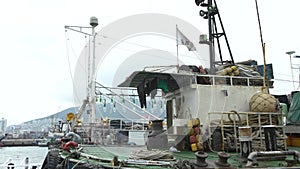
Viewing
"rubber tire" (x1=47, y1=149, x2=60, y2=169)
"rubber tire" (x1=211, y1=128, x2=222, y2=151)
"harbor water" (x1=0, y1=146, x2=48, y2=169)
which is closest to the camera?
"rubber tire" (x1=211, y1=128, x2=222, y2=151)

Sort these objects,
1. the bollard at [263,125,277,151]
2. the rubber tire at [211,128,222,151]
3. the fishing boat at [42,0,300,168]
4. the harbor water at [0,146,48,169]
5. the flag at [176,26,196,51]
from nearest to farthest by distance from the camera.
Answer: the bollard at [263,125,277,151] → the fishing boat at [42,0,300,168] → the rubber tire at [211,128,222,151] → the flag at [176,26,196,51] → the harbor water at [0,146,48,169]

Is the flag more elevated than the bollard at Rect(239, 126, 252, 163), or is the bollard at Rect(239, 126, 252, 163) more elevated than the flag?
the flag

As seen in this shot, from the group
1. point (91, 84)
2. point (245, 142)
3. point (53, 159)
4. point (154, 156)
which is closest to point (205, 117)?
point (245, 142)

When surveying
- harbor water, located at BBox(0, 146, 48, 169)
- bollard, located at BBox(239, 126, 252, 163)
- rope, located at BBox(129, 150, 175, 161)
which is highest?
bollard, located at BBox(239, 126, 252, 163)

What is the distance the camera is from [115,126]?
17375mm

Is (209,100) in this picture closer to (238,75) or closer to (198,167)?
(238,75)

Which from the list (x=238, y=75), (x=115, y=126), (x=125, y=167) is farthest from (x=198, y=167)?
(x=115, y=126)

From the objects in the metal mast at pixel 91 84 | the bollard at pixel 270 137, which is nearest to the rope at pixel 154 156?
the bollard at pixel 270 137

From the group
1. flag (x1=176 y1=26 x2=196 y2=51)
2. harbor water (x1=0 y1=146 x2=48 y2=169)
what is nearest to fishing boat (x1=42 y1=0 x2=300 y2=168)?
flag (x1=176 y1=26 x2=196 y2=51)

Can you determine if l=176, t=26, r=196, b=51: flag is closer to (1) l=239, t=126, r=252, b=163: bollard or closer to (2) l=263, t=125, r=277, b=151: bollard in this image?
(2) l=263, t=125, r=277, b=151: bollard

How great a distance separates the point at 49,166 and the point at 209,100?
18.8ft

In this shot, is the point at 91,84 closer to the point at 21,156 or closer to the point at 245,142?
the point at 245,142

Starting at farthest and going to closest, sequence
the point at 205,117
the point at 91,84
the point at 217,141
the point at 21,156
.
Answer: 1. the point at 21,156
2. the point at 91,84
3. the point at 205,117
4. the point at 217,141

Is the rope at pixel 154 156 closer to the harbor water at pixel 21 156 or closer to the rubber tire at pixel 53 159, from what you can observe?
the rubber tire at pixel 53 159
